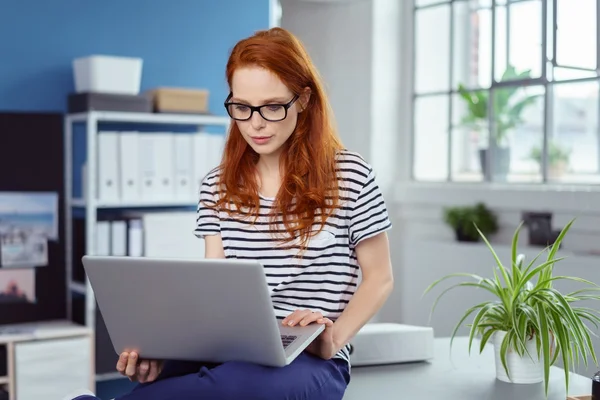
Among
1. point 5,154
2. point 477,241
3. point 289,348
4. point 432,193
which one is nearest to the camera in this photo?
point 289,348

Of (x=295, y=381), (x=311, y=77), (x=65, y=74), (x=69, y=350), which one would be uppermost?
(x=65, y=74)

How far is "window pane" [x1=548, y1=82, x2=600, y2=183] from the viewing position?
15.6 ft

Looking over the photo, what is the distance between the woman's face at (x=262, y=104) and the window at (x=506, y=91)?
308 cm

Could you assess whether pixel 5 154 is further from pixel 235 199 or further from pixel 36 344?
pixel 235 199

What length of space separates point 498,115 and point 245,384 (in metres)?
3.78

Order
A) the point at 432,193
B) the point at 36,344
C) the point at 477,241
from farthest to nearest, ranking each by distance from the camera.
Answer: the point at 432,193 → the point at 477,241 → the point at 36,344

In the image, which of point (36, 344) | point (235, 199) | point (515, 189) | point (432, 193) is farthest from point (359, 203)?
point (432, 193)

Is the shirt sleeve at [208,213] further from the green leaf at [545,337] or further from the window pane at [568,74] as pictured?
the window pane at [568,74]

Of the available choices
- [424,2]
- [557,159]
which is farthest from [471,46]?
[557,159]

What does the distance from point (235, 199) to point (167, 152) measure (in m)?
2.19

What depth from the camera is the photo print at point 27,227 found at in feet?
12.7

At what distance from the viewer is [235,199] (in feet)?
6.45

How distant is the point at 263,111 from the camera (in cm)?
182

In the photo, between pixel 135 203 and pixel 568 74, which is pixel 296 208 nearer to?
pixel 135 203
